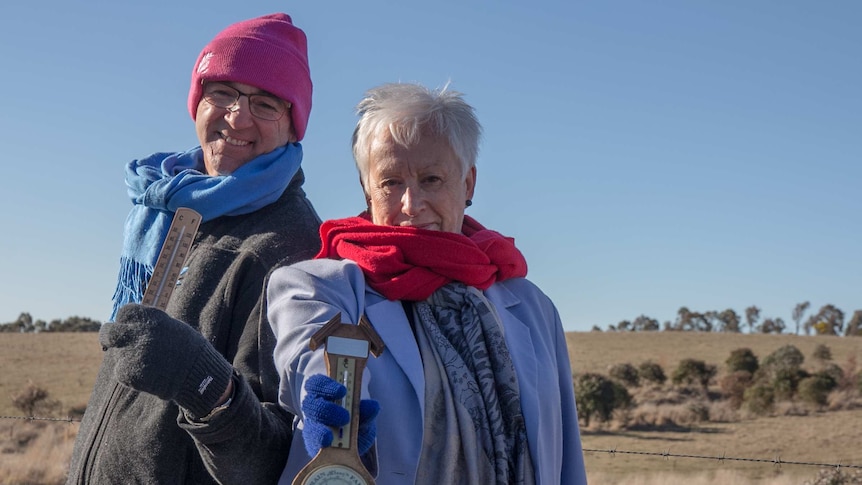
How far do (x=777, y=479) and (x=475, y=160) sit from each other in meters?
14.2

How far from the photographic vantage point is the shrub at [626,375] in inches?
1444

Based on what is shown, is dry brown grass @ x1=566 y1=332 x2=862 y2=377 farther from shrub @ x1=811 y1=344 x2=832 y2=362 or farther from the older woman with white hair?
the older woman with white hair

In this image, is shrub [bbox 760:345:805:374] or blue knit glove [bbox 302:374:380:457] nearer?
blue knit glove [bbox 302:374:380:457]

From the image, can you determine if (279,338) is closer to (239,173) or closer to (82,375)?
(239,173)

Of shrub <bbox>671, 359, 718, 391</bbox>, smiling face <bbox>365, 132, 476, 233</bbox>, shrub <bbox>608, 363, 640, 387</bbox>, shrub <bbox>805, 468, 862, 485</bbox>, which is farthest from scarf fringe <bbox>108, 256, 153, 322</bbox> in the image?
shrub <bbox>608, 363, 640, 387</bbox>

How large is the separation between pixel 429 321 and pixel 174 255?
3.05 feet

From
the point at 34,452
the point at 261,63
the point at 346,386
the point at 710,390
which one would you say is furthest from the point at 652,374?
the point at 346,386

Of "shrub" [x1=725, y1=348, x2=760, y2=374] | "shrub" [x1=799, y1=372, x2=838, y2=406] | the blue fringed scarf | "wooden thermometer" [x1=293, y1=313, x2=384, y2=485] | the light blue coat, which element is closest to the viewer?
"wooden thermometer" [x1=293, y1=313, x2=384, y2=485]

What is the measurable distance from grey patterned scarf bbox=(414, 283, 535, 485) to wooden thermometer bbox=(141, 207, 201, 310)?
850 millimetres

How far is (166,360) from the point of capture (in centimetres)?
252

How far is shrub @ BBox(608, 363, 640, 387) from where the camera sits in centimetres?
3669

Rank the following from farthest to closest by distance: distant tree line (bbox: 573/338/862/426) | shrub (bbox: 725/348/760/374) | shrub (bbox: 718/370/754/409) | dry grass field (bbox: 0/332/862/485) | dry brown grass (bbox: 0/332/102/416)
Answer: shrub (bbox: 725/348/760/374)
shrub (bbox: 718/370/754/409)
dry brown grass (bbox: 0/332/102/416)
distant tree line (bbox: 573/338/862/426)
dry grass field (bbox: 0/332/862/485)

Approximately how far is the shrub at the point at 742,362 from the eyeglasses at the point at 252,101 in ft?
118

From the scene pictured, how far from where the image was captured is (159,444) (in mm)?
2996
